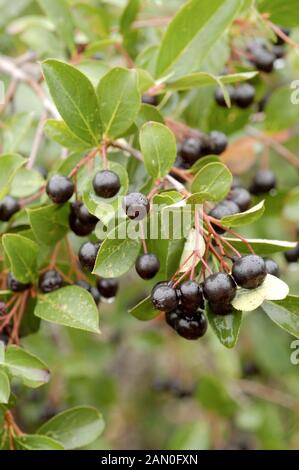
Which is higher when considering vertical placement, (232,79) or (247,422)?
(232,79)

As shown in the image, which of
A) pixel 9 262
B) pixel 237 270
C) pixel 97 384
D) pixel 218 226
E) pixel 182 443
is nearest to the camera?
pixel 237 270

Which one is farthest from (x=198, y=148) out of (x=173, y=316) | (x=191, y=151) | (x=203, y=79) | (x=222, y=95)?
(x=173, y=316)

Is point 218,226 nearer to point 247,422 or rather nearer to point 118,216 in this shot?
point 118,216

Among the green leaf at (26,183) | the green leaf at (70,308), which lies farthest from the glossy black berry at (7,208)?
the green leaf at (70,308)

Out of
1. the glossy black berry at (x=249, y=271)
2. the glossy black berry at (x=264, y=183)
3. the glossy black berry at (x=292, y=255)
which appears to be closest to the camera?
the glossy black berry at (x=249, y=271)

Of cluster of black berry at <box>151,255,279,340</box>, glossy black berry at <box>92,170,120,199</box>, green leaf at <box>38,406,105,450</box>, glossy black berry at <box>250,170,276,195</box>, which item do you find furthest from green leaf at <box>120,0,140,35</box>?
green leaf at <box>38,406,105,450</box>

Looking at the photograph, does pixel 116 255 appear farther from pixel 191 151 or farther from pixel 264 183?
pixel 264 183
